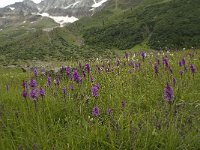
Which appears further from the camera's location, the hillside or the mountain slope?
the mountain slope

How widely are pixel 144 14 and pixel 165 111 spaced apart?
15676cm

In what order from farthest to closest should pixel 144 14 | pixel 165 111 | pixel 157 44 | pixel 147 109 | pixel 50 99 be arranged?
pixel 144 14
pixel 157 44
pixel 50 99
pixel 147 109
pixel 165 111

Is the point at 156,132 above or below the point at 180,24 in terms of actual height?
below

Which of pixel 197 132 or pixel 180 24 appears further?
pixel 180 24

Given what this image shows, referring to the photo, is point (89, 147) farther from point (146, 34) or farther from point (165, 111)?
point (146, 34)

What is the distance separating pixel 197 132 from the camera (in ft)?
12.3

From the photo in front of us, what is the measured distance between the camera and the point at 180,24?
115 metres

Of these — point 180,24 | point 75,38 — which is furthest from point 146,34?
point 75,38

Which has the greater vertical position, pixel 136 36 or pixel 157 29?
pixel 157 29

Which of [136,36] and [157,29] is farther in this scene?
[136,36]

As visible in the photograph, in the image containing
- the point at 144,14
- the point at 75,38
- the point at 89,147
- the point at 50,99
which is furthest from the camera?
the point at 75,38

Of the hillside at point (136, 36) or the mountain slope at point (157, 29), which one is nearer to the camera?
the hillside at point (136, 36)

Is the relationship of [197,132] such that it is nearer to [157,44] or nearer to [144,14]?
[157,44]

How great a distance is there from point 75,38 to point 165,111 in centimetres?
17195
